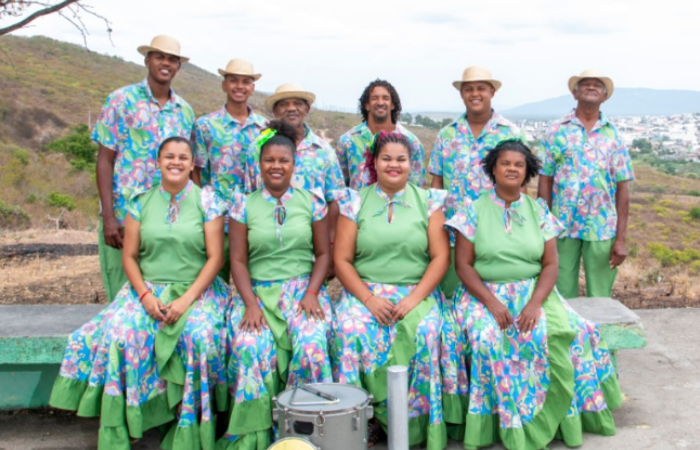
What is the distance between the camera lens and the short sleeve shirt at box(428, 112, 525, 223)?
5324 millimetres

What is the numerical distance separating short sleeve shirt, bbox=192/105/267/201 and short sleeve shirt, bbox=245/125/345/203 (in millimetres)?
84

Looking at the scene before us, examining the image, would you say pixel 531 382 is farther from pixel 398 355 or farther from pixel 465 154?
pixel 465 154

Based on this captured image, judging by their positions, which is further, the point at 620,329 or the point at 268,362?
the point at 620,329

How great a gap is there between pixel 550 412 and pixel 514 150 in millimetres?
1443

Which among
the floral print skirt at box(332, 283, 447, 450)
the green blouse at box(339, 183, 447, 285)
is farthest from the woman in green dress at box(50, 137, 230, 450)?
the green blouse at box(339, 183, 447, 285)

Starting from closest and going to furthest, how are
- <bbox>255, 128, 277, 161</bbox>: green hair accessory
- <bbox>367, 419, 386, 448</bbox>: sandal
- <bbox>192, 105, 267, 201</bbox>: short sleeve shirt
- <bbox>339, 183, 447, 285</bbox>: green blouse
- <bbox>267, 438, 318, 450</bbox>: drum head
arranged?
<bbox>267, 438, 318, 450</bbox>: drum head < <bbox>367, 419, 386, 448</bbox>: sandal < <bbox>339, 183, 447, 285</bbox>: green blouse < <bbox>255, 128, 277, 161</bbox>: green hair accessory < <bbox>192, 105, 267, 201</bbox>: short sleeve shirt

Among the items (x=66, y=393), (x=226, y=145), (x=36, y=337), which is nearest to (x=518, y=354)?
(x=226, y=145)

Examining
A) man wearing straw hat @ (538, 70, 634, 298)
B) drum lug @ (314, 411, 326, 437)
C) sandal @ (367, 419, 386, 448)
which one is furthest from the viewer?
man wearing straw hat @ (538, 70, 634, 298)

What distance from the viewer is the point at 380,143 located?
15.4ft

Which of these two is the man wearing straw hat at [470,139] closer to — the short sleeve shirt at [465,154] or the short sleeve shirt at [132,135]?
the short sleeve shirt at [465,154]

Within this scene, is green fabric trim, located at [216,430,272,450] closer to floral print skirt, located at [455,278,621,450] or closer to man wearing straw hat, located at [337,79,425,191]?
floral print skirt, located at [455,278,621,450]

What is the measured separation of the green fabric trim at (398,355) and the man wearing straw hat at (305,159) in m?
0.96

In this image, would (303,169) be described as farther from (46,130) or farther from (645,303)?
(46,130)

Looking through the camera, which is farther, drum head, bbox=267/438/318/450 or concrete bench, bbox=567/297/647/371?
concrete bench, bbox=567/297/647/371
